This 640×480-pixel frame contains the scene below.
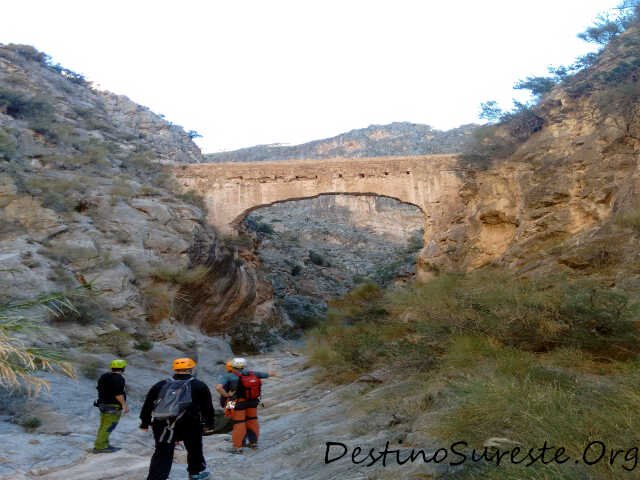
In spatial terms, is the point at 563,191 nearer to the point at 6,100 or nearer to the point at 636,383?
the point at 636,383

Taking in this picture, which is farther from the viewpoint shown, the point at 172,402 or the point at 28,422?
the point at 28,422

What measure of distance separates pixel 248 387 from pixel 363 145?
51.2 m

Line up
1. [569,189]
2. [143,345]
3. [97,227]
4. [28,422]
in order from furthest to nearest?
1. [97,227]
2. [569,189]
3. [143,345]
4. [28,422]

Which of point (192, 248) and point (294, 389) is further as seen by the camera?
point (192, 248)

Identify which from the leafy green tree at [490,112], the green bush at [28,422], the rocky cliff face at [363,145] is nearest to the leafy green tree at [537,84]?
the leafy green tree at [490,112]

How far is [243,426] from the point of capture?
21.5 ft

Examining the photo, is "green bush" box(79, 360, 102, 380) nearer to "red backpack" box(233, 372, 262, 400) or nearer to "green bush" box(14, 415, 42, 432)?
"green bush" box(14, 415, 42, 432)

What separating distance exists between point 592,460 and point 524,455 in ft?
1.28

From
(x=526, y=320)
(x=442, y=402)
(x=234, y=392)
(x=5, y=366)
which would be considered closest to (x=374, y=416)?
(x=442, y=402)

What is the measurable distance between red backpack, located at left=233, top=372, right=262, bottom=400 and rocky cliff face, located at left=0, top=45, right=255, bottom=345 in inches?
172

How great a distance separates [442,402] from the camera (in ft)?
17.6

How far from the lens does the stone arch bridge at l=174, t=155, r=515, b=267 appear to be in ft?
65.1

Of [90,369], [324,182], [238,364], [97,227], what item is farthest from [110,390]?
[324,182]

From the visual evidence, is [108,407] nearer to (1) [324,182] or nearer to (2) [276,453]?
(2) [276,453]
